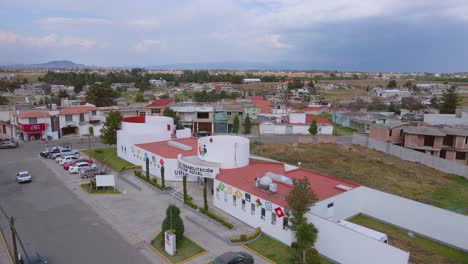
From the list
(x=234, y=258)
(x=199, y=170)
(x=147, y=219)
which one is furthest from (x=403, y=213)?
(x=147, y=219)

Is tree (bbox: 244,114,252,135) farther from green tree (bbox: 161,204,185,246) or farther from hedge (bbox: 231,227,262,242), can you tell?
green tree (bbox: 161,204,185,246)

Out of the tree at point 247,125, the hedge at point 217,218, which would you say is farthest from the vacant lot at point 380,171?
the hedge at point 217,218

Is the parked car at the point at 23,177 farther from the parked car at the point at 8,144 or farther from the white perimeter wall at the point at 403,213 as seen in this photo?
the white perimeter wall at the point at 403,213

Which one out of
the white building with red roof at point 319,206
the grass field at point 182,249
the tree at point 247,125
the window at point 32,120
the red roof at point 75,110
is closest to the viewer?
the white building with red roof at point 319,206

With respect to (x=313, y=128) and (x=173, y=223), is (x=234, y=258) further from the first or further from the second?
(x=313, y=128)

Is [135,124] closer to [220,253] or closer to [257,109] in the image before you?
[220,253]

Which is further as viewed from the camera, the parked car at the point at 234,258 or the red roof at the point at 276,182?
the red roof at the point at 276,182

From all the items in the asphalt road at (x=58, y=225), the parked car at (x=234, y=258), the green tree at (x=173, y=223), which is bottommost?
the asphalt road at (x=58, y=225)

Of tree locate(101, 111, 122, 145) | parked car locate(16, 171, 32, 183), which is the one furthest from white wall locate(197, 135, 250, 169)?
tree locate(101, 111, 122, 145)

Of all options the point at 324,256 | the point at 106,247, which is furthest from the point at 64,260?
the point at 324,256
